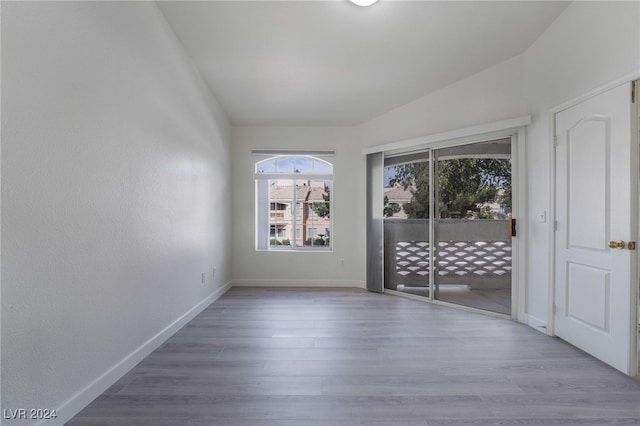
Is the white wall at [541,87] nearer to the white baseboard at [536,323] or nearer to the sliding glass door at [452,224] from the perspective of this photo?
the white baseboard at [536,323]

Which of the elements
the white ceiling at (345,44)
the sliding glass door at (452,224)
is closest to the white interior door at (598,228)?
the sliding glass door at (452,224)

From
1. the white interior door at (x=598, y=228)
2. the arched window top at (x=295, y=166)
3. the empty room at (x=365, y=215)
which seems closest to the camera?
the empty room at (x=365, y=215)

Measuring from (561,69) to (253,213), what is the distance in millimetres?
4060

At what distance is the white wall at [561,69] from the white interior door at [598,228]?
0.13 m

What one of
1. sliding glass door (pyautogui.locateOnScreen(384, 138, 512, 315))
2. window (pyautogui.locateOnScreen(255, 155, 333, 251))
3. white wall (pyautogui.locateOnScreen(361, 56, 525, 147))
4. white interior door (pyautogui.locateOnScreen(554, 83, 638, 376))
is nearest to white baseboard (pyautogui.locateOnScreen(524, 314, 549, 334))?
white interior door (pyautogui.locateOnScreen(554, 83, 638, 376))

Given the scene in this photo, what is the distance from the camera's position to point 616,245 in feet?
7.04

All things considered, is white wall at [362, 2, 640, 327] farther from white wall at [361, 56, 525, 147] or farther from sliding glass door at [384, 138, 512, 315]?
sliding glass door at [384, 138, 512, 315]

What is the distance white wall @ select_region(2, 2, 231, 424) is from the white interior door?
3.51m

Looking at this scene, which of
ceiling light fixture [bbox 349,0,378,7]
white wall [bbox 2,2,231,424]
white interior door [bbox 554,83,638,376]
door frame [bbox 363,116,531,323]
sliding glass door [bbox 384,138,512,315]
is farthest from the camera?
sliding glass door [bbox 384,138,512,315]

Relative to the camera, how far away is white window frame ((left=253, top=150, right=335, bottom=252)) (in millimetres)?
4805

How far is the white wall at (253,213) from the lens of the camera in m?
4.78

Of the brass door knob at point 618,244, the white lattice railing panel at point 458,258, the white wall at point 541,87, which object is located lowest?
the white lattice railing panel at point 458,258

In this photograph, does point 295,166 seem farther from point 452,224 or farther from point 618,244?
point 618,244

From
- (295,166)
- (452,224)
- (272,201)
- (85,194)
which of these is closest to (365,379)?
(85,194)
